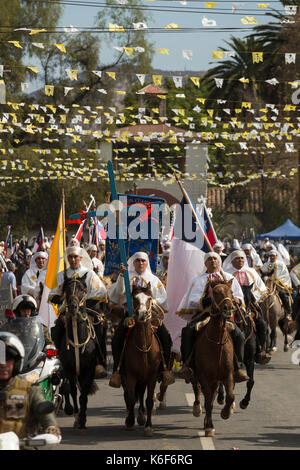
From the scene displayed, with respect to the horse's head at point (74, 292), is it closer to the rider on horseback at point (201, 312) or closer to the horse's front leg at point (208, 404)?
the rider on horseback at point (201, 312)

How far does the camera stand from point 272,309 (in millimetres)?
20094

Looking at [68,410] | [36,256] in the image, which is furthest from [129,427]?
[36,256]

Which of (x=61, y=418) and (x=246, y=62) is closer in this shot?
(x=61, y=418)

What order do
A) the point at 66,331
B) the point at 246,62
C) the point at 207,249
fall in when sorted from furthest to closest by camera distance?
the point at 246,62 < the point at 207,249 < the point at 66,331

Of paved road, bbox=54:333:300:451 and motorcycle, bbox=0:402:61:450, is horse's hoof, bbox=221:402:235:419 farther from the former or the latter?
motorcycle, bbox=0:402:61:450

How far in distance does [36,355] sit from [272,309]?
37.0 feet

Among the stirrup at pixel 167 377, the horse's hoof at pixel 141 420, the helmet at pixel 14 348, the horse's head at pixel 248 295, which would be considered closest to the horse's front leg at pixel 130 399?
the horse's hoof at pixel 141 420

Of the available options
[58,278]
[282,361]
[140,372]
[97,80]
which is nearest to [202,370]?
[140,372]

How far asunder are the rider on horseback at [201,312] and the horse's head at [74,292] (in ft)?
4.47

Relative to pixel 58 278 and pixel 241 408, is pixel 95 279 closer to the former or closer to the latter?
pixel 58 278

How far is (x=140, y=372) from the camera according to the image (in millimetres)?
11773

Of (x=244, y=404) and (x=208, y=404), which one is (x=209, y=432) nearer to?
(x=208, y=404)

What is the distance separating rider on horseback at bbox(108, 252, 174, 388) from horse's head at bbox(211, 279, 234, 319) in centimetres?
95

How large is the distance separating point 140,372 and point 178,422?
97 centimetres
